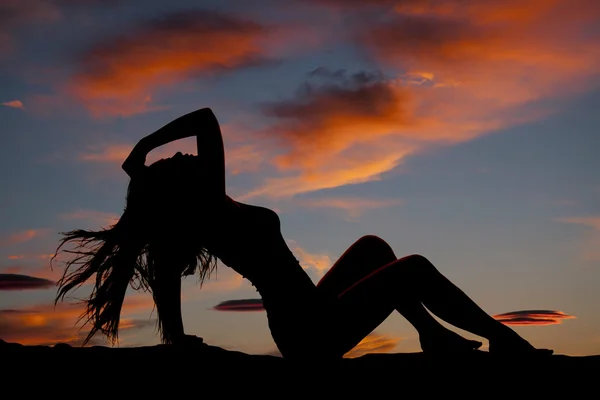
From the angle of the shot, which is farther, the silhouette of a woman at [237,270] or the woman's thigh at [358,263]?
the woman's thigh at [358,263]

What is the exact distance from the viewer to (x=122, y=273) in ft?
17.3

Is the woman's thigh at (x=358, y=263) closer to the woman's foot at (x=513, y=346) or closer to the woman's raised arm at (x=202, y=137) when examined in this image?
the woman's foot at (x=513, y=346)

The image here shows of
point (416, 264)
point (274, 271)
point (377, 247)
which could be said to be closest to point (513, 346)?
point (416, 264)

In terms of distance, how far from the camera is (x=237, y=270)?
521 centimetres

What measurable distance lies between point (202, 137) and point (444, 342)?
7.36 ft

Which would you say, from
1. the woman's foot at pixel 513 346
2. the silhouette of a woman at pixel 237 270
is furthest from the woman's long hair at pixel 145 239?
the woman's foot at pixel 513 346

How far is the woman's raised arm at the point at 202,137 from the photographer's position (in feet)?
15.9

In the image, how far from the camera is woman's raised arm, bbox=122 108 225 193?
191 inches

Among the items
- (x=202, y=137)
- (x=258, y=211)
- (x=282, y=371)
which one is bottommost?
(x=282, y=371)

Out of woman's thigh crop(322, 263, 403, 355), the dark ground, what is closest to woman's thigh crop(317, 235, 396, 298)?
woman's thigh crop(322, 263, 403, 355)

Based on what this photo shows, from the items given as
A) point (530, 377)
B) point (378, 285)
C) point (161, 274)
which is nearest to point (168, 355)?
point (161, 274)

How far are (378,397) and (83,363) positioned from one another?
1772 mm

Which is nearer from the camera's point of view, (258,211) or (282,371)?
(282,371)

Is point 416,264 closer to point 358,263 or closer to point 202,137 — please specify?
point 358,263
